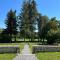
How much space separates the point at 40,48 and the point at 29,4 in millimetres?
56079

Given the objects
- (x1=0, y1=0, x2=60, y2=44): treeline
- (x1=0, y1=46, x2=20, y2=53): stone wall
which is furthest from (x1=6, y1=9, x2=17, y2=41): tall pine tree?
(x1=0, y1=46, x2=20, y2=53): stone wall

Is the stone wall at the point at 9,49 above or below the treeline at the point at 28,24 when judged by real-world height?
below

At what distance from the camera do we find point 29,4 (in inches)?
3231

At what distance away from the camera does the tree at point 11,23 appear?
245 feet

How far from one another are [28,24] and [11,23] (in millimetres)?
7082

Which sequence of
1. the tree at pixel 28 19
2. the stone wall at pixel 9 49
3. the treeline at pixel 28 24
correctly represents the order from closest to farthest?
1. the stone wall at pixel 9 49
2. the treeline at pixel 28 24
3. the tree at pixel 28 19

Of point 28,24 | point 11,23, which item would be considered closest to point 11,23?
point 11,23

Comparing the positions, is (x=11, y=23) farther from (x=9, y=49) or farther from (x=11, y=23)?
(x=9, y=49)

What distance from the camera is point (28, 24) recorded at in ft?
261

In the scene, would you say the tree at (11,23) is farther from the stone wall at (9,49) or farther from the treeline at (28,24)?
the stone wall at (9,49)

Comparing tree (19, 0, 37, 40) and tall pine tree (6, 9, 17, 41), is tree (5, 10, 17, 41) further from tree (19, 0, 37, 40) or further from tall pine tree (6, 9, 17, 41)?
tree (19, 0, 37, 40)

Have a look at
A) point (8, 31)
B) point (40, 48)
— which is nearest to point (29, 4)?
point (8, 31)

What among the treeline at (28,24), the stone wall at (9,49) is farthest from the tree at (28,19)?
the stone wall at (9,49)

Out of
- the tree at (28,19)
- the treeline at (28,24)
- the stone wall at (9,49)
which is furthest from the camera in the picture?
the tree at (28,19)
